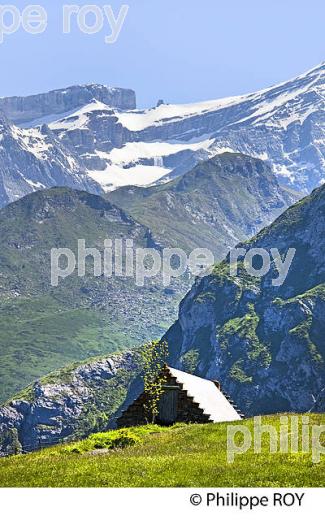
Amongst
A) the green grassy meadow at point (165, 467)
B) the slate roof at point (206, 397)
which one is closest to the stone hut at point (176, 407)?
the slate roof at point (206, 397)

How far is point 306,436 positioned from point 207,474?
11.4 meters

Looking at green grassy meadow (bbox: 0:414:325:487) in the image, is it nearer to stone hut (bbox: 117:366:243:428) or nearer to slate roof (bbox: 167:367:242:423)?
stone hut (bbox: 117:366:243:428)

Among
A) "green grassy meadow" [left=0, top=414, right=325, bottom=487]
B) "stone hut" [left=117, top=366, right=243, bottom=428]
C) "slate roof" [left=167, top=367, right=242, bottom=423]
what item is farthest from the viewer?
"slate roof" [left=167, top=367, right=242, bottom=423]

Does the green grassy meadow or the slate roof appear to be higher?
the green grassy meadow

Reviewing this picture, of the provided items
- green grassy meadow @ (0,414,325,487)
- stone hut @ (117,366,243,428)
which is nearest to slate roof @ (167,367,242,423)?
stone hut @ (117,366,243,428)

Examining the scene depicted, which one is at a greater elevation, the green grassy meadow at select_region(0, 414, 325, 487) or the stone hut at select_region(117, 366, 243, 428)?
the green grassy meadow at select_region(0, 414, 325, 487)

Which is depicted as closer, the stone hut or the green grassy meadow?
the green grassy meadow

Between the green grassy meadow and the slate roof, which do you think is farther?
the slate roof

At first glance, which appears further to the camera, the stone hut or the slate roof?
the slate roof


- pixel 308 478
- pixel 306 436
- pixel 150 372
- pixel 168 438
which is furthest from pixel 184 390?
pixel 308 478

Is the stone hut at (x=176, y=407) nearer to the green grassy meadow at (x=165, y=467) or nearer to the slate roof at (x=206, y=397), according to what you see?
the slate roof at (x=206, y=397)

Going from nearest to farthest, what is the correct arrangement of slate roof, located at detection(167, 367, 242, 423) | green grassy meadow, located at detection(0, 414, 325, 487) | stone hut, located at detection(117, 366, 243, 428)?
green grassy meadow, located at detection(0, 414, 325, 487)
stone hut, located at detection(117, 366, 243, 428)
slate roof, located at detection(167, 367, 242, 423)
